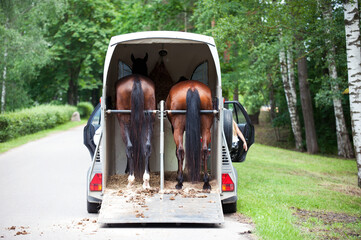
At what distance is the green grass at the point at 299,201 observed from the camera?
5.88m

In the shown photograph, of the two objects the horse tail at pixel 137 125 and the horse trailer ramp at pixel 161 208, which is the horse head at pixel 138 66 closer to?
the horse tail at pixel 137 125

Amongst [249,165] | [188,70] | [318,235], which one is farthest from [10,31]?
[318,235]

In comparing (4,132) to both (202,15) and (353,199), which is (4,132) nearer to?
(202,15)

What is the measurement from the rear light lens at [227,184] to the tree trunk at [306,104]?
15245 millimetres

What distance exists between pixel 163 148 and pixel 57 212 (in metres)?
2.02

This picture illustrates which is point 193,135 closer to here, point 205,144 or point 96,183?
point 205,144

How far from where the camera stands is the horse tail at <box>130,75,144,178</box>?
262 inches

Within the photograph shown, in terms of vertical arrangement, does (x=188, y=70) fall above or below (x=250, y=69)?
below

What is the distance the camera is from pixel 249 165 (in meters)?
15.1

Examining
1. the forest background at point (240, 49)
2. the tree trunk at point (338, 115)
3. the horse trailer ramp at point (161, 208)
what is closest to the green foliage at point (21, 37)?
the forest background at point (240, 49)

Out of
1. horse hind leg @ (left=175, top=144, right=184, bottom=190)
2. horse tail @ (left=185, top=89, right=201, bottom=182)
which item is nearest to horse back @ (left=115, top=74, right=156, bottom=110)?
horse tail @ (left=185, top=89, right=201, bottom=182)

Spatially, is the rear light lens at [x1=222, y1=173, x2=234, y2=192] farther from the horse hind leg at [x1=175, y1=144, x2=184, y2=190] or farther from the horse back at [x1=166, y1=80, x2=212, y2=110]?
the horse back at [x1=166, y1=80, x2=212, y2=110]

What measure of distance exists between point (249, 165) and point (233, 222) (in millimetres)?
8928

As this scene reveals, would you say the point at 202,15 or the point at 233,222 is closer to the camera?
the point at 233,222
